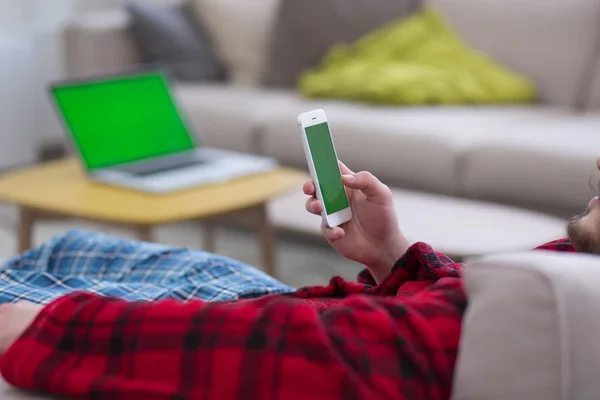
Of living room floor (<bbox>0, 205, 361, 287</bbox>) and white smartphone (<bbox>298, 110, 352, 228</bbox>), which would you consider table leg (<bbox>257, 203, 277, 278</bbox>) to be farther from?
white smartphone (<bbox>298, 110, 352, 228</bbox>)

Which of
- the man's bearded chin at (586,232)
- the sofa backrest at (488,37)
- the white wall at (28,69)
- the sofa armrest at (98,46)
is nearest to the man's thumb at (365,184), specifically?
the man's bearded chin at (586,232)

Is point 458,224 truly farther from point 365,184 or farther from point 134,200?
point 365,184

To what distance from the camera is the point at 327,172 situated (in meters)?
1.30

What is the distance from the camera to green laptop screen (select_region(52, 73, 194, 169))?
2.40 metres

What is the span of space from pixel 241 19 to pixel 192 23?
0.20m

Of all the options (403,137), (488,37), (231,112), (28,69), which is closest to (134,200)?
(403,137)

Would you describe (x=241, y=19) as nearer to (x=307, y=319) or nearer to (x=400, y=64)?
(x=400, y=64)

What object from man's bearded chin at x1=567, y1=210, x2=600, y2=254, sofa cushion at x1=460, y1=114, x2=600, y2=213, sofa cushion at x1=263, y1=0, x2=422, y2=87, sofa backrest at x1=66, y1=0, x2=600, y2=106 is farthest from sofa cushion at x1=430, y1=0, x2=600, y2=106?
man's bearded chin at x1=567, y1=210, x2=600, y2=254

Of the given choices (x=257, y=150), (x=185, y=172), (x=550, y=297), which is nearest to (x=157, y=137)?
(x=185, y=172)

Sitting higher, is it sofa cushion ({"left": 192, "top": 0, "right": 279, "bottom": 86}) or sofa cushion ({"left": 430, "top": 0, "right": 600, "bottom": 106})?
sofa cushion ({"left": 192, "top": 0, "right": 279, "bottom": 86})

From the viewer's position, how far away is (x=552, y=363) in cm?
77

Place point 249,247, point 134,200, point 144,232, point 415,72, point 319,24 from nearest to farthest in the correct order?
point 144,232
point 134,200
point 249,247
point 415,72
point 319,24

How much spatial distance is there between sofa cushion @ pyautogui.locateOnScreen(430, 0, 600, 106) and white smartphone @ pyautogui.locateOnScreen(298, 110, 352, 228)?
2061mm

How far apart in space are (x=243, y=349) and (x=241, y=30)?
117 inches
